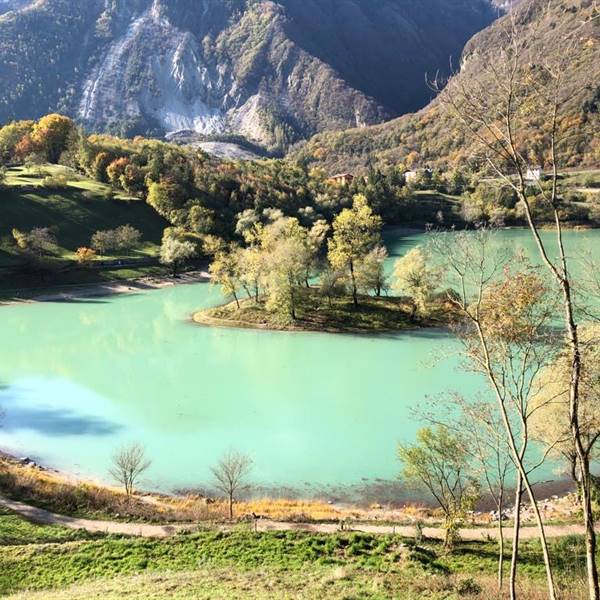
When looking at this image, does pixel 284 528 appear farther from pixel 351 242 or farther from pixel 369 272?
pixel 351 242

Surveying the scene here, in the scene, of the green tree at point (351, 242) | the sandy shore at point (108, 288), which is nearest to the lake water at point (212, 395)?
the green tree at point (351, 242)

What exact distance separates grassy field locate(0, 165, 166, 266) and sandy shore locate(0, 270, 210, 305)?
8120 mm

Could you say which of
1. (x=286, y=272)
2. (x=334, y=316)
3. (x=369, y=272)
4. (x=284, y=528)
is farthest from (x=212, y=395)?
(x=369, y=272)

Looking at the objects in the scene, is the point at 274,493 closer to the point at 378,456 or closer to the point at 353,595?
the point at 378,456

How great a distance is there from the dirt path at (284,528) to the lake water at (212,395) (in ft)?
16.6

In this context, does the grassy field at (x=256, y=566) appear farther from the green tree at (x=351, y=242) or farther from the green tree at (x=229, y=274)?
the green tree at (x=229, y=274)

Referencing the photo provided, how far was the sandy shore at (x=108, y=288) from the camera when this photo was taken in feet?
236

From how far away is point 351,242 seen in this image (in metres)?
55.3

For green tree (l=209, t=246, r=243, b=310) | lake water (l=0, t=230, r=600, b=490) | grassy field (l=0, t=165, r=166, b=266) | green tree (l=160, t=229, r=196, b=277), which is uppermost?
grassy field (l=0, t=165, r=166, b=266)

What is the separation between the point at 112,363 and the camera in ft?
158

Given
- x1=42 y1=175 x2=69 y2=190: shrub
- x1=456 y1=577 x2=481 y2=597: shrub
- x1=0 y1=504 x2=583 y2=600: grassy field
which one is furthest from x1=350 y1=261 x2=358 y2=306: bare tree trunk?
x1=42 y1=175 x2=69 y2=190: shrub

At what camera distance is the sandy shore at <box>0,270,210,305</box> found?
236 ft

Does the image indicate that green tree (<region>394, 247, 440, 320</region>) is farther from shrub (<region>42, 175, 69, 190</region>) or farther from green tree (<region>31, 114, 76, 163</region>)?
green tree (<region>31, 114, 76, 163</region>)

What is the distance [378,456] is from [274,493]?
586 centimetres
